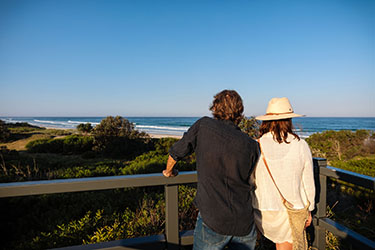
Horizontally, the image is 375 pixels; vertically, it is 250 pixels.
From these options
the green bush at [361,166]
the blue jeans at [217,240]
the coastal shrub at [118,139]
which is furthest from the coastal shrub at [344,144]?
the blue jeans at [217,240]

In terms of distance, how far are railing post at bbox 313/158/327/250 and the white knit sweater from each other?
552mm

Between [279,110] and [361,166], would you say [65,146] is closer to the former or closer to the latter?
[361,166]

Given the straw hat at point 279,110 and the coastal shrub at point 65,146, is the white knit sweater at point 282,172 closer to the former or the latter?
the straw hat at point 279,110

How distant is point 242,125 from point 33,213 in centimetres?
522

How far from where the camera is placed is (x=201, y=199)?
162cm

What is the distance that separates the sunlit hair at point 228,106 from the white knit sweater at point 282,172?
0.34m

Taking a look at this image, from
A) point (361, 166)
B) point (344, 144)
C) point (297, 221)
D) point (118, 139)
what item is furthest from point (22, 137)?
point (297, 221)

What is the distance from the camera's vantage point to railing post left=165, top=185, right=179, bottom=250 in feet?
6.11

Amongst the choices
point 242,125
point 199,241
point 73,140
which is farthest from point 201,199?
point 73,140

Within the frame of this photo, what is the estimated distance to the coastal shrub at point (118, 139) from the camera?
1007cm

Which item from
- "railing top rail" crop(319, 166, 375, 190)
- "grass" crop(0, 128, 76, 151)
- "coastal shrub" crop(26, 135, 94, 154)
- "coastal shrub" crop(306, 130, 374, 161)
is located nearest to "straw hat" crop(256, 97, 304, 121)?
"railing top rail" crop(319, 166, 375, 190)

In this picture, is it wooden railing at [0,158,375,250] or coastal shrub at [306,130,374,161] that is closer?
wooden railing at [0,158,375,250]

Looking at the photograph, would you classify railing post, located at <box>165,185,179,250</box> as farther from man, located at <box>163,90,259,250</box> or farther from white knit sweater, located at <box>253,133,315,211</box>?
white knit sweater, located at <box>253,133,315,211</box>

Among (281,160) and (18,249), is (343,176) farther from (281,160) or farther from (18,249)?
(18,249)
